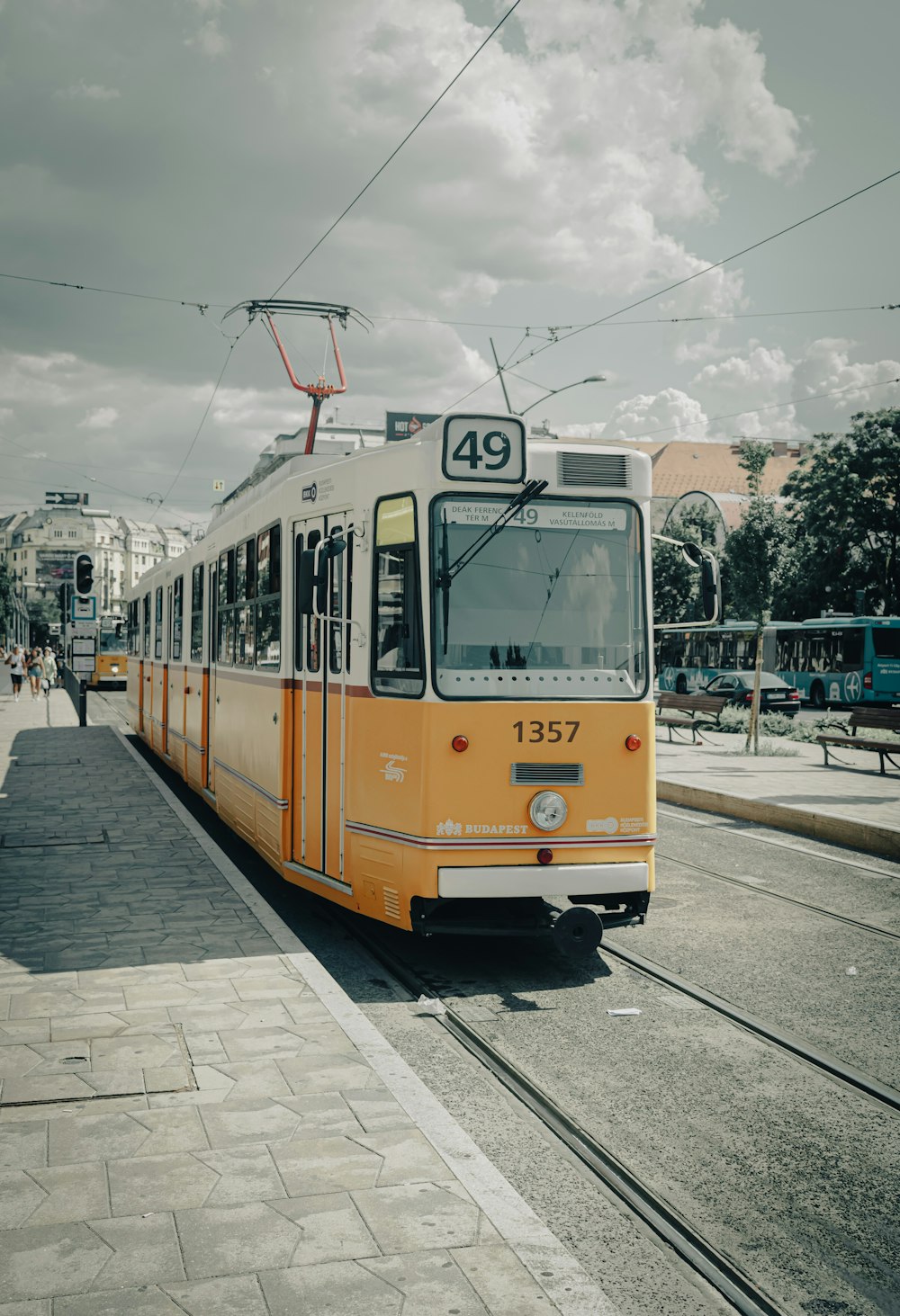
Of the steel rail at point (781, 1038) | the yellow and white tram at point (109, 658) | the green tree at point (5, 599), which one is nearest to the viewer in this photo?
the steel rail at point (781, 1038)

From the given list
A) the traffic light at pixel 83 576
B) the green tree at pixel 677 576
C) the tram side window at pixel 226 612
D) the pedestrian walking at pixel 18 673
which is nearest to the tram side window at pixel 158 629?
the traffic light at pixel 83 576

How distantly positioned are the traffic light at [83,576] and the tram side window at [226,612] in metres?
13.0

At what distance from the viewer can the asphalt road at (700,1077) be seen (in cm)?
383

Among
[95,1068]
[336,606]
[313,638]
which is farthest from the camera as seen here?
[313,638]

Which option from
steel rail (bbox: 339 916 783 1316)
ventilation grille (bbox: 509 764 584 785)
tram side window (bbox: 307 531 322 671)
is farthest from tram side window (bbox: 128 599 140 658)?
steel rail (bbox: 339 916 783 1316)

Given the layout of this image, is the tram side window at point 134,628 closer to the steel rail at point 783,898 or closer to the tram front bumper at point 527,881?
the steel rail at point 783,898

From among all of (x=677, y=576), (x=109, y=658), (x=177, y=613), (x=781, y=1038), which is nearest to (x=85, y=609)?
(x=177, y=613)

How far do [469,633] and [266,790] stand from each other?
2.78m

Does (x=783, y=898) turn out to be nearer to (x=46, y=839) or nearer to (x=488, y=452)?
(x=488, y=452)

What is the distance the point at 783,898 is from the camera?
9406 mm

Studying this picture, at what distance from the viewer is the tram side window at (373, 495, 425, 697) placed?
6.87 meters

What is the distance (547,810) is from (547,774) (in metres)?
0.21

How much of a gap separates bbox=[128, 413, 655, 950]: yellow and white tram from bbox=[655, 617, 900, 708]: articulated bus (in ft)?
87.5

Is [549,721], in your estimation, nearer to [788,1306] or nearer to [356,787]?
[356,787]
